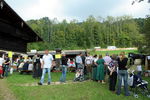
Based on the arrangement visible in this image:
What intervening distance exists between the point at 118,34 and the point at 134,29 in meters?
6.56

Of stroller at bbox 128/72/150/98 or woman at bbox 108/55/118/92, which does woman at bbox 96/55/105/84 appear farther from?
stroller at bbox 128/72/150/98

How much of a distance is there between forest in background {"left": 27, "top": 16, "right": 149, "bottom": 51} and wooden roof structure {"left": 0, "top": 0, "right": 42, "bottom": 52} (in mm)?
47294

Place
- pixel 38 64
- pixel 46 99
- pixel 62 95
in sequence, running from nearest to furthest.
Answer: pixel 46 99, pixel 62 95, pixel 38 64

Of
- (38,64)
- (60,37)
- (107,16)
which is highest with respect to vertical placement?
(107,16)

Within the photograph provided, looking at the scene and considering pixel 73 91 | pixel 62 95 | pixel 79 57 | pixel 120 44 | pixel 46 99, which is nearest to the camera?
pixel 46 99

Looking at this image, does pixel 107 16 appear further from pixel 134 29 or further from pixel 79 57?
pixel 79 57

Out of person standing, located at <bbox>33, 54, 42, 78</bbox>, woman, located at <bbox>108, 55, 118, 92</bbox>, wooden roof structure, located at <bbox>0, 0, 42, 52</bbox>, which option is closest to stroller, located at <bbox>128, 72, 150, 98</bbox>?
woman, located at <bbox>108, 55, 118, 92</bbox>

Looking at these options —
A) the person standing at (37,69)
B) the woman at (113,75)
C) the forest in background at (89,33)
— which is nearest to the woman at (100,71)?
the woman at (113,75)

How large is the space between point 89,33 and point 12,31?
61980mm

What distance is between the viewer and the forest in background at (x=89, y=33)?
77.8 meters

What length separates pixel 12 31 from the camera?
21922 mm

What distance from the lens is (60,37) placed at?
8106 centimetres

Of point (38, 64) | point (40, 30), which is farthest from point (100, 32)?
point (38, 64)

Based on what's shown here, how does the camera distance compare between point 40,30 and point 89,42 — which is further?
point 40,30
